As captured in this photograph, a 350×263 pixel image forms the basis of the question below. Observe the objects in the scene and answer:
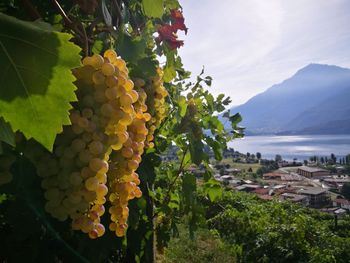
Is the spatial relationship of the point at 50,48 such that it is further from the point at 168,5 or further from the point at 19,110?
the point at 168,5

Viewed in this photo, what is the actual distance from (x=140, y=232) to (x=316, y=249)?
17.2 feet

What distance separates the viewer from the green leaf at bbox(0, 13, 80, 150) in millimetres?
555

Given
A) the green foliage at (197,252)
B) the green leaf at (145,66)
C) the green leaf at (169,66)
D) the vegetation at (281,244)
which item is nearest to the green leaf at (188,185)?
the green leaf at (169,66)

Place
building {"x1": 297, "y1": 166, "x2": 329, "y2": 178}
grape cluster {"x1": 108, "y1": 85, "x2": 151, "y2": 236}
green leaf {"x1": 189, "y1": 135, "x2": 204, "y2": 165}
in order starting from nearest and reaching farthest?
grape cluster {"x1": 108, "y1": 85, "x2": 151, "y2": 236}
green leaf {"x1": 189, "y1": 135, "x2": 204, "y2": 165}
building {"x1": 297, "y1": 166, "x2": 329, "y2": 178}

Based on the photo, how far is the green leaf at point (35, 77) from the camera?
1.82 ft

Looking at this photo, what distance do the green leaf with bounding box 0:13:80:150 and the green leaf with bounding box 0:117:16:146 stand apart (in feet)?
0.17

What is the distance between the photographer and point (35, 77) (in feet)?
1.91

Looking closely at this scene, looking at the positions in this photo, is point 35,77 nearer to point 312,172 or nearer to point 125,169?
point 125,169

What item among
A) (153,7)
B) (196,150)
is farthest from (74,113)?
(196,150)

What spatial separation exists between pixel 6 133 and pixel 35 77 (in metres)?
0.13

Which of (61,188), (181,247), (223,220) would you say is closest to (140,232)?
(61,188)

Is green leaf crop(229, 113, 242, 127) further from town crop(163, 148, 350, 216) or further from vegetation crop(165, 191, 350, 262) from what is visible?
town crop(163, 148, 350, 216)

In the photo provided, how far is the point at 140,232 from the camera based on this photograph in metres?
2.61

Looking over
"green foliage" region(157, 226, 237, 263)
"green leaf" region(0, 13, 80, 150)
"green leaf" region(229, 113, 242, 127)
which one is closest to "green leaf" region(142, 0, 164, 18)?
"green leaf" region(0, 13, 80, 150)
